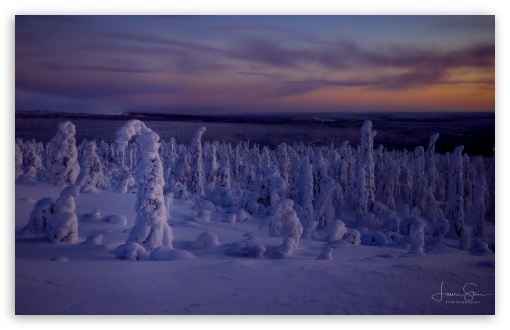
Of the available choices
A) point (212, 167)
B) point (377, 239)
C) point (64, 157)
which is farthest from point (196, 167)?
point (377, 239)

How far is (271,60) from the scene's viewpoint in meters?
6.42

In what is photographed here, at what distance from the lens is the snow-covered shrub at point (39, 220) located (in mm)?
6195

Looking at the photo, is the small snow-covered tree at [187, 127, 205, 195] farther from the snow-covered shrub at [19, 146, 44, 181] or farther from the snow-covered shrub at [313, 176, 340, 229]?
the snow-covered shrub at [19, 146, 44, 181]

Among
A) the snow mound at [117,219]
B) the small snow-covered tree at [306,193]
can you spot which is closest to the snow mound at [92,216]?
the snow mound at [117,219]

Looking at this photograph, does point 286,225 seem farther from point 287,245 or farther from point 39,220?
point 39,220

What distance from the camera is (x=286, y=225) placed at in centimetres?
663

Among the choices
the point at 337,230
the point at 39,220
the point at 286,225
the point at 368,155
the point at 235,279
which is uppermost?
the point at 368,155

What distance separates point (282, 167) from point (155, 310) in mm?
3191

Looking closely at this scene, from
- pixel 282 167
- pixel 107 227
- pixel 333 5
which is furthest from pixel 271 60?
pixel 107 227

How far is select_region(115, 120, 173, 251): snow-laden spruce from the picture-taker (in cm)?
605

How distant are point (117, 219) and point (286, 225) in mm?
2854

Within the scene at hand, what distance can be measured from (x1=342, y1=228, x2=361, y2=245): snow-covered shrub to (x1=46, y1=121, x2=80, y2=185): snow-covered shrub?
4894mm

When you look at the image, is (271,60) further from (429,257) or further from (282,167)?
(429,257)

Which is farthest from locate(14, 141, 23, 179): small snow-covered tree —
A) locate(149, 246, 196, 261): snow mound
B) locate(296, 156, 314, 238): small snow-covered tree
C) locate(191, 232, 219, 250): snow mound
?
locate(296, 156, 314, 238): small snow-covered tree
